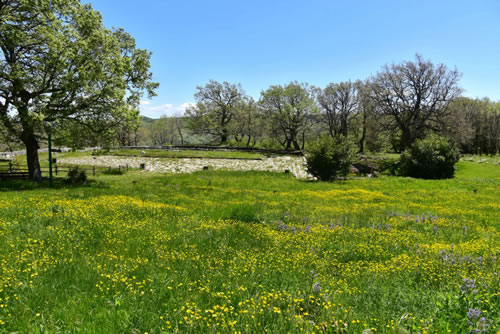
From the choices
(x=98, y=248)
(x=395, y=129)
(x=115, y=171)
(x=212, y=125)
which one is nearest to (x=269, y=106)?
(x=212, y=125)

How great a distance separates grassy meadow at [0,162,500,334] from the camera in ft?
12.5

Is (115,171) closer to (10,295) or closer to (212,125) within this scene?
(10,295)

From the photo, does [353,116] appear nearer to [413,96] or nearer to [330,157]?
[413,96]

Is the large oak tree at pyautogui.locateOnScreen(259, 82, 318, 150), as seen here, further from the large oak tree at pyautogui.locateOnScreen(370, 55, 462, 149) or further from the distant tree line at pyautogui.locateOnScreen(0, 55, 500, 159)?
the large oak tree at pyautogui.locateOnScreen(370, 55, 462, 149)

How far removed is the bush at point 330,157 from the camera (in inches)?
1147

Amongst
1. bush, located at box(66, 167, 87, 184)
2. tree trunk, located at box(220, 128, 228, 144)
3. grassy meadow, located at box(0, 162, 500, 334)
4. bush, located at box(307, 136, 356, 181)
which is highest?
tree trunk, located at box(220, 128, 228, 144)

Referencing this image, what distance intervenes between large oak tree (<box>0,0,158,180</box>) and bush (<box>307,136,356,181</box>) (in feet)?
63.2

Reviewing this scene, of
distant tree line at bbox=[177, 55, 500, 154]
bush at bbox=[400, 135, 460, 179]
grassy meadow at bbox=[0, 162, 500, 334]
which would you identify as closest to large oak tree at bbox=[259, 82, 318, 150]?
distant tree line at bbox=[177, 55, 500, 154]

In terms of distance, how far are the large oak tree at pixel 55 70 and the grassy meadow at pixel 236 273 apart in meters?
12.2

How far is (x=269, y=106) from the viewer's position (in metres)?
68.9

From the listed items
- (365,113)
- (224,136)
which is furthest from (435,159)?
(224,136)

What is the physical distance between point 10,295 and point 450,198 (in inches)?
885

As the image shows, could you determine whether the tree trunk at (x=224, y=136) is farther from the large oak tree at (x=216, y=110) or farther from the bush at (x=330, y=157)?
the bush at (x=330, y=157)

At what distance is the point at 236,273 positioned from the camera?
17.9 ft
